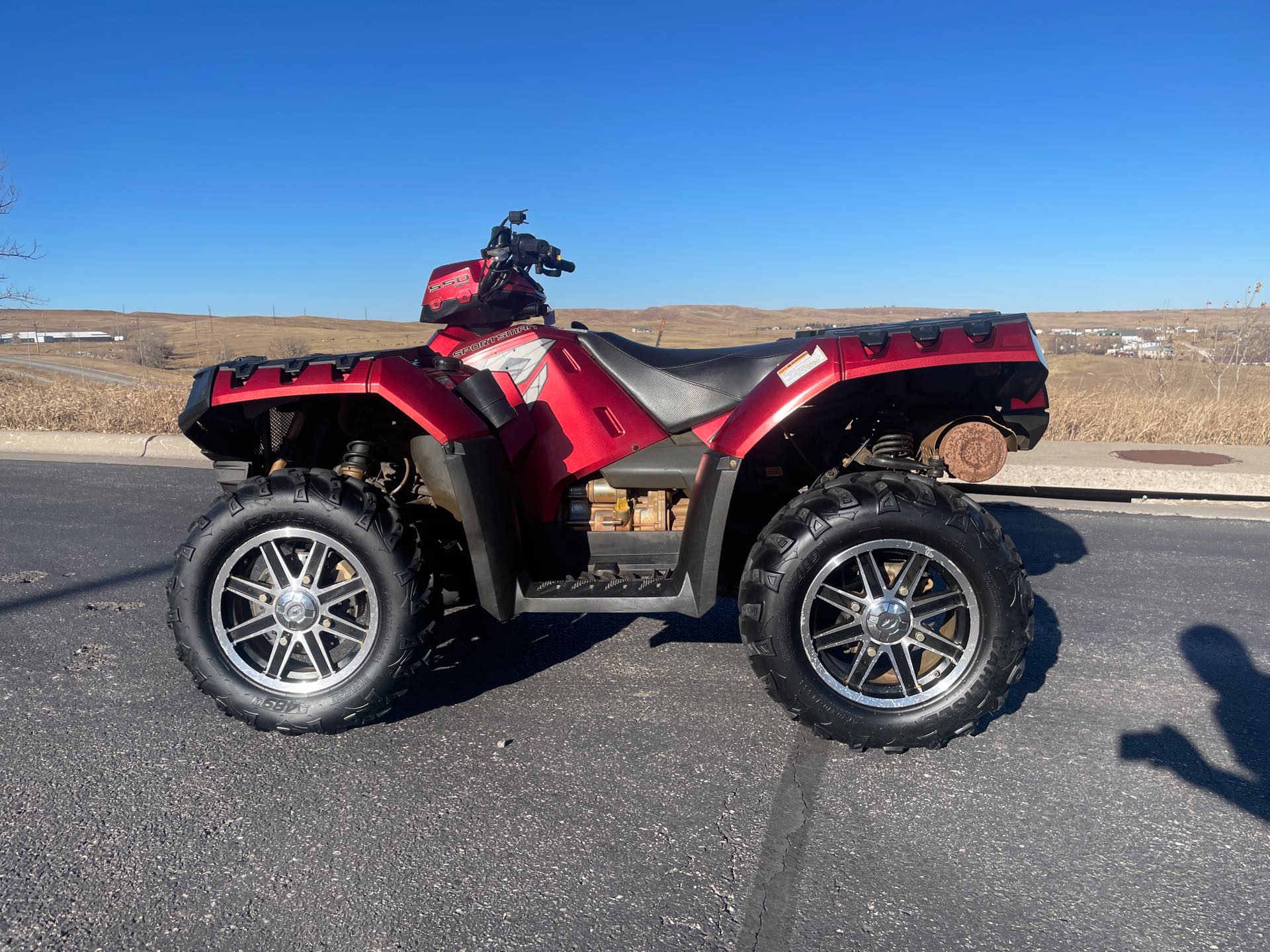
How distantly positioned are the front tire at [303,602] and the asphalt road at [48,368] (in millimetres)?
20362

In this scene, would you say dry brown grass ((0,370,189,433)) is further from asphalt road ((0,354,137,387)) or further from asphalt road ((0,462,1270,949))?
asphalt road ((0,462,1270,949))

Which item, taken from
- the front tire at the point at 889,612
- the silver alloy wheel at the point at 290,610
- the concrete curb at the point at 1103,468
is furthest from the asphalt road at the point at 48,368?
the front tire at the point at 889,612

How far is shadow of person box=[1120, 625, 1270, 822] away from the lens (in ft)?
9.86

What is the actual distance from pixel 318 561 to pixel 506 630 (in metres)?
1.42

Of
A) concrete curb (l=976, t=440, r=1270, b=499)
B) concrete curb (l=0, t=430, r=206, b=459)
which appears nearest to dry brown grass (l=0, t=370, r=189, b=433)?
concrete curb (l=0, t=430, r=206, b=459)

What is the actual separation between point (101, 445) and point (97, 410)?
208cm

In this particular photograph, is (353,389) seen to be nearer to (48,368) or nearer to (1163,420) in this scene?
(1163,420)

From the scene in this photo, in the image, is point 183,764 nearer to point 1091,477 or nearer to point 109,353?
point 1091,477

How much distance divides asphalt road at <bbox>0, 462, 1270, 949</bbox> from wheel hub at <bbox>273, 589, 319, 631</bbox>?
0.43 metres

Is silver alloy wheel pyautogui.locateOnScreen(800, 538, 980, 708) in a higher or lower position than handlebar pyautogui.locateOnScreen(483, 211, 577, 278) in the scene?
lower

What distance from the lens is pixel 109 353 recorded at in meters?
40.9

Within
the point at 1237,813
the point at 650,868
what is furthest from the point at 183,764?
the point at 1237,813

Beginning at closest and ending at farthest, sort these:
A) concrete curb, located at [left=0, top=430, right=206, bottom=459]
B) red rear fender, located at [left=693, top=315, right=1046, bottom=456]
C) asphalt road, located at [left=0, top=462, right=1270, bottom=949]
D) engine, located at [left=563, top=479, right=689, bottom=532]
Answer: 1. asphalt road, located at [left=0, top=462, right=1270, bottom=949]
2. red rear fender, located at [left=693, top=315, right=1046, bottom=456]
3. engine, located at [left=563, top=479, right=689, bottom=532]
4. concrete curb, located at [left=0, top=430, right=206, bottom=459]

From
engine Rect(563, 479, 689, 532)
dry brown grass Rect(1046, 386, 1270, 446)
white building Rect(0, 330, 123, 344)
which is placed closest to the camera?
engine Rect(563, 479, 689, 532)
